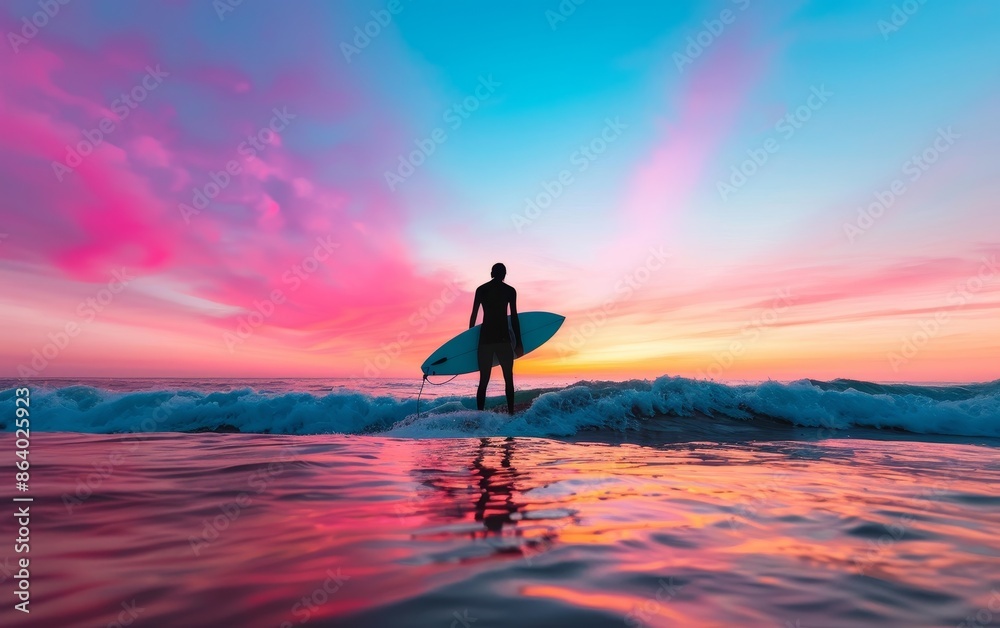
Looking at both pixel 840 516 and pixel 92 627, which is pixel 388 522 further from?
pixel 840 516

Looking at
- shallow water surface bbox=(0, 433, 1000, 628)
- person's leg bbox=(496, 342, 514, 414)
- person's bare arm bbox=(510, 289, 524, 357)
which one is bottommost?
shallow water surface bbox=(0, 433, 1000, 628)

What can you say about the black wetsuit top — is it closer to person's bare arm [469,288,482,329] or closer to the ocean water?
person's bare arm [469,288,482,329]

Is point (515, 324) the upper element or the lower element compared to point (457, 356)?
upper

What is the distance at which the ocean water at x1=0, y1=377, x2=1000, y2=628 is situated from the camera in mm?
1547

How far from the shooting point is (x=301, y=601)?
1546 mm

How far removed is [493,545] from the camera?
216 centimetres

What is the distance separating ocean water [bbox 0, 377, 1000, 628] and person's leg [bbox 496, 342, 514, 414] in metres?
2.60

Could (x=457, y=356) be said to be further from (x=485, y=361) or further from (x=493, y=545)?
(x=493, y=545)

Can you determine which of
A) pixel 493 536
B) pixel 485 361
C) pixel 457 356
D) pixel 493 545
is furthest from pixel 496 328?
pixel 493 545

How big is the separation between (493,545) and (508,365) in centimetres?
652

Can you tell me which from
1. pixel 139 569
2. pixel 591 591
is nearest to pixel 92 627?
pixel 139 569

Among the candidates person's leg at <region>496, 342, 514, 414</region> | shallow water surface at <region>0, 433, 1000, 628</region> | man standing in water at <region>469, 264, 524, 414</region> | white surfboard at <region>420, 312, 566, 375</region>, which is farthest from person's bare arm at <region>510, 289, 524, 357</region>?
shallow water surface at <region>0, 433, 1000, 628</region>

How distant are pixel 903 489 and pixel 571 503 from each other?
2885mm

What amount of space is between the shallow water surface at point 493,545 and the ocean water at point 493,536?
0.04ft
